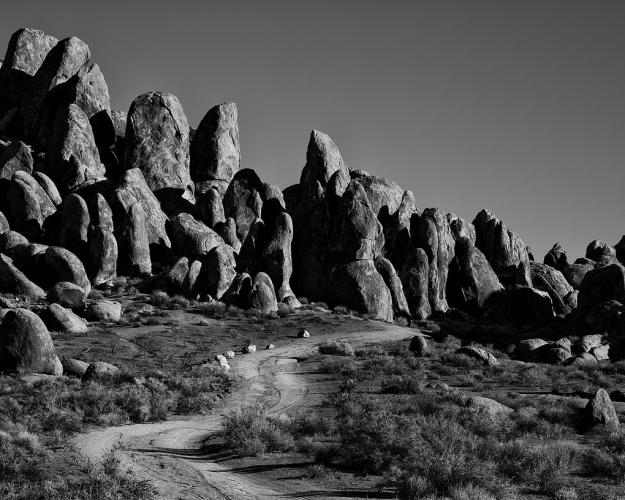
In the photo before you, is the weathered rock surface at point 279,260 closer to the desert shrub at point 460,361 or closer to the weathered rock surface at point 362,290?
the weathered rock surface at point 362,290

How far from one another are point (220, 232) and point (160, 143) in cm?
1764

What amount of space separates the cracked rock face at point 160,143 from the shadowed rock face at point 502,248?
39.3 metres

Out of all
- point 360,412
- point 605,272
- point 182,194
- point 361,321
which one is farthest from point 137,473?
point 182,194

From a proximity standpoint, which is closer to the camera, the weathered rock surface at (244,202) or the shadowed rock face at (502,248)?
the weathered rock surface at (244,202)

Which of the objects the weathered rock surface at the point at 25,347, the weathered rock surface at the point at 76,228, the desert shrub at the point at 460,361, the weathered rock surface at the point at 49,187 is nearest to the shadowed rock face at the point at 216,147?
the weathered rock surface at the point at 49,187

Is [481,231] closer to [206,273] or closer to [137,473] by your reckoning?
[206,273]

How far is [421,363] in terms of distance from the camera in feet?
135

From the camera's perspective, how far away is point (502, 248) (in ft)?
281

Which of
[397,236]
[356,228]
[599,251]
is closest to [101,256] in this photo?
[356,228]

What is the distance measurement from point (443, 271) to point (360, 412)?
169 ft

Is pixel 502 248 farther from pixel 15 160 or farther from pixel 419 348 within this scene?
pixel 15 160

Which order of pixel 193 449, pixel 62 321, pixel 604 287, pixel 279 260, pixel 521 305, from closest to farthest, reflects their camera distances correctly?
1. pixel 193 449
2. pixel 62 321
3. pixel 604 287
4. pixel 279 260
5. pixel 521 305

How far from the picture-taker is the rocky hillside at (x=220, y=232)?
5962 centimetres

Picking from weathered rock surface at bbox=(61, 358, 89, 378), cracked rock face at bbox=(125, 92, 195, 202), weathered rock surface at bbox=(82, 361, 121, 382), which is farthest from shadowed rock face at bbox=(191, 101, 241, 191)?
weathered rock surface at bbox=(82, 361, 121, 382)
